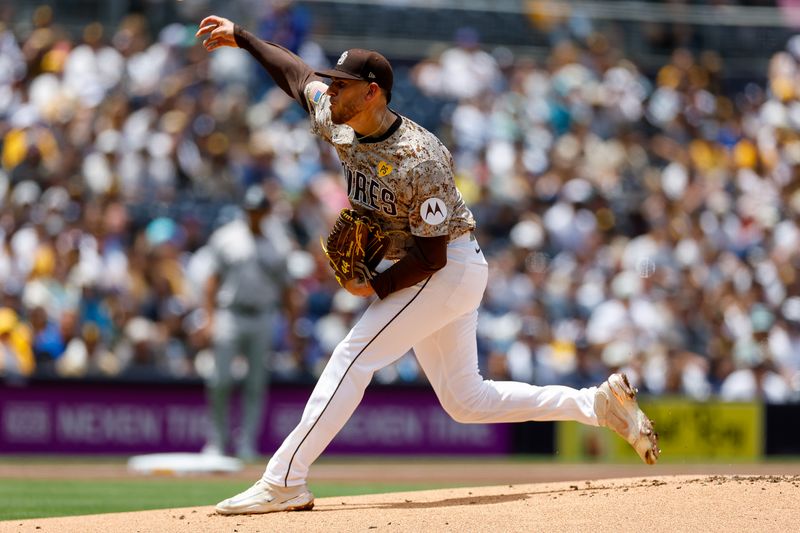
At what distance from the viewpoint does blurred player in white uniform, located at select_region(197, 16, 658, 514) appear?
6.18m

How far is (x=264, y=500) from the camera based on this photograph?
634 centimetres

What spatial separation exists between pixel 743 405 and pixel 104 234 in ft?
22.3

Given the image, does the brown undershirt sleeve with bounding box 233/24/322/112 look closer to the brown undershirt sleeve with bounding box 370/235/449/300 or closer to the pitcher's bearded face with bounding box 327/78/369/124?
the pitcher's bearded face with bounding box 327/78/369/124

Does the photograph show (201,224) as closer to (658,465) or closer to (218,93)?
(218,93)

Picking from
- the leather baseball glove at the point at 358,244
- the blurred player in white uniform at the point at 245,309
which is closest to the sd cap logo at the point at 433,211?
the leather baseball glove at the point at 358,244

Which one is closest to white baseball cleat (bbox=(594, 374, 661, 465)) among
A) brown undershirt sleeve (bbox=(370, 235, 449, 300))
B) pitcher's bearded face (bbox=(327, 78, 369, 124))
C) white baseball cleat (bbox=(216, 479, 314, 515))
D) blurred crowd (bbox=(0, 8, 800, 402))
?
brown undershirt sleeve (bbox=(370, 235, 449, 300))

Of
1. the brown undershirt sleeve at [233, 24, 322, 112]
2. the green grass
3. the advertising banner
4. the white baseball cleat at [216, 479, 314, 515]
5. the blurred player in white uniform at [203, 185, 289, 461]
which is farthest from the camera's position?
the advertising banner

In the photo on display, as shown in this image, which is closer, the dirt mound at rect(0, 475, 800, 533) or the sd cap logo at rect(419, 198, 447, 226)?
the dirt mound at rect(0, 475, 800, 533)

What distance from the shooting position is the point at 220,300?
12398mm

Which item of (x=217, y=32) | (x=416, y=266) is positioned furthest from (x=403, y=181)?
(x=217, y=32)

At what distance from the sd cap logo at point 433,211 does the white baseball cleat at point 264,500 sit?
1.37 m

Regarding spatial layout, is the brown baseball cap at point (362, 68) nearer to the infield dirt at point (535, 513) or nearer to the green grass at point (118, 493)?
the infield dirt at point (535, 513)

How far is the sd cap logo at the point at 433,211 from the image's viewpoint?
6.16m

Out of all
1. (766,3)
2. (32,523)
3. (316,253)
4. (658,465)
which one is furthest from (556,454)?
(766,3)
